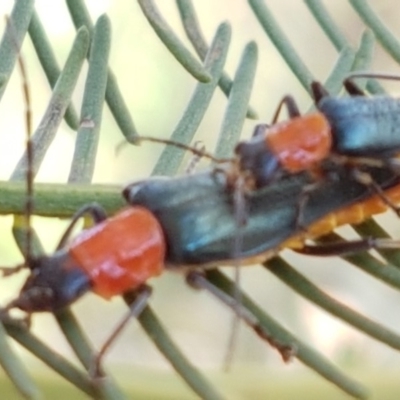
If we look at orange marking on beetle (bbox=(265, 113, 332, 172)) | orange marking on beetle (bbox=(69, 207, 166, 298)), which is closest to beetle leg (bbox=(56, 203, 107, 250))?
orange marking on beetle (bbox=(69, 207, 166, 298))

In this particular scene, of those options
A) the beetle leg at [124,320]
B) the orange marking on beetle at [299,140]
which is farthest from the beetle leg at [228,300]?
the orange marking on beetle at [299,140]

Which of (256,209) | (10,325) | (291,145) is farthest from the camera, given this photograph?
(291,145)

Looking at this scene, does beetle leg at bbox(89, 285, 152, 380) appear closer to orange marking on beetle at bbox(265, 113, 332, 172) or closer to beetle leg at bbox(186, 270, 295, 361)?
beetle leg at bbox(186, 270, 295, 361)

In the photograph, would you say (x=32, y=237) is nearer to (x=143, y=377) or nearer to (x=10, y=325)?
(x=10, y=325)

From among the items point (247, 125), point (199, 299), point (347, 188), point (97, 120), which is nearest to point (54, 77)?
point (97, 120)

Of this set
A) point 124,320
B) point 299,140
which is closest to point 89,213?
point 124,320

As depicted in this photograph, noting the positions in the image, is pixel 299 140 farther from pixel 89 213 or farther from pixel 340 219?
pixel 89 213

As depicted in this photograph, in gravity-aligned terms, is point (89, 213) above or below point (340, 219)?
above
